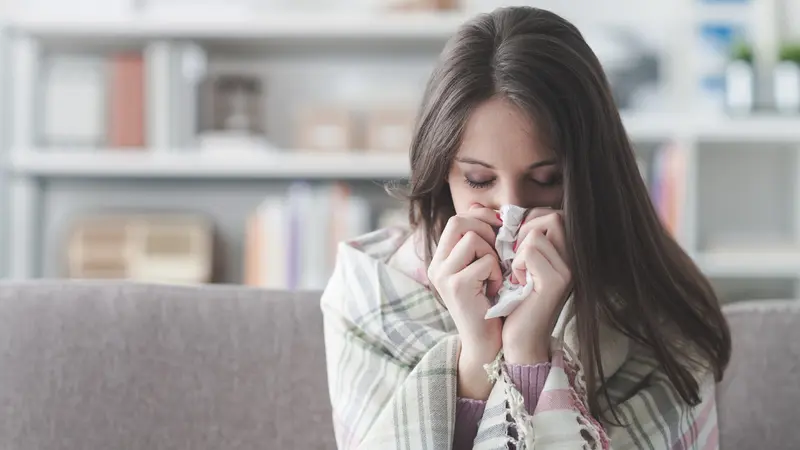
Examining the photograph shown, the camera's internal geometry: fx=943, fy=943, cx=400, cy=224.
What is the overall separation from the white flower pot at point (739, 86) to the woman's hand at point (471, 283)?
1.80m

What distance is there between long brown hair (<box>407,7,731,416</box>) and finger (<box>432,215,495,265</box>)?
0.23ft

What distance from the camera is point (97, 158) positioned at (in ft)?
8.68

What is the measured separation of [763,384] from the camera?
119cm

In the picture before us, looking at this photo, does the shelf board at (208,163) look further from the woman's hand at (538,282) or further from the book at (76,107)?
the woman's hand at (538,282)

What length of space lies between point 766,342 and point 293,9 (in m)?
2.01

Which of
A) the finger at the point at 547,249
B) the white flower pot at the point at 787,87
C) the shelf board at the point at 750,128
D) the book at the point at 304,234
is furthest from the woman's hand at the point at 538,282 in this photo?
the white flower pot at the point at 787,87

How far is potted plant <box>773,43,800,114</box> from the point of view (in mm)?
2609

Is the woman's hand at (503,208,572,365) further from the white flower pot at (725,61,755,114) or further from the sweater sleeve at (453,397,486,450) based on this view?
the white flower pot at (725,61,755,114)

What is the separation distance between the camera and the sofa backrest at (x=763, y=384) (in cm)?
118

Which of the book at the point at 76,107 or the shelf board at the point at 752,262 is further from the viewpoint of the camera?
the book at the point at 76,107

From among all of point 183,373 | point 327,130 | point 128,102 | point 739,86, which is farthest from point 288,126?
point 183,373

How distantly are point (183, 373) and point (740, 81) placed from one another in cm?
196

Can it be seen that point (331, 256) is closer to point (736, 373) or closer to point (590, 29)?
point (590, 29)

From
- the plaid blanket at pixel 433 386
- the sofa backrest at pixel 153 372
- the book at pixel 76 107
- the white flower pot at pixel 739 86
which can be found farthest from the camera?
the book at pixel 76 107
